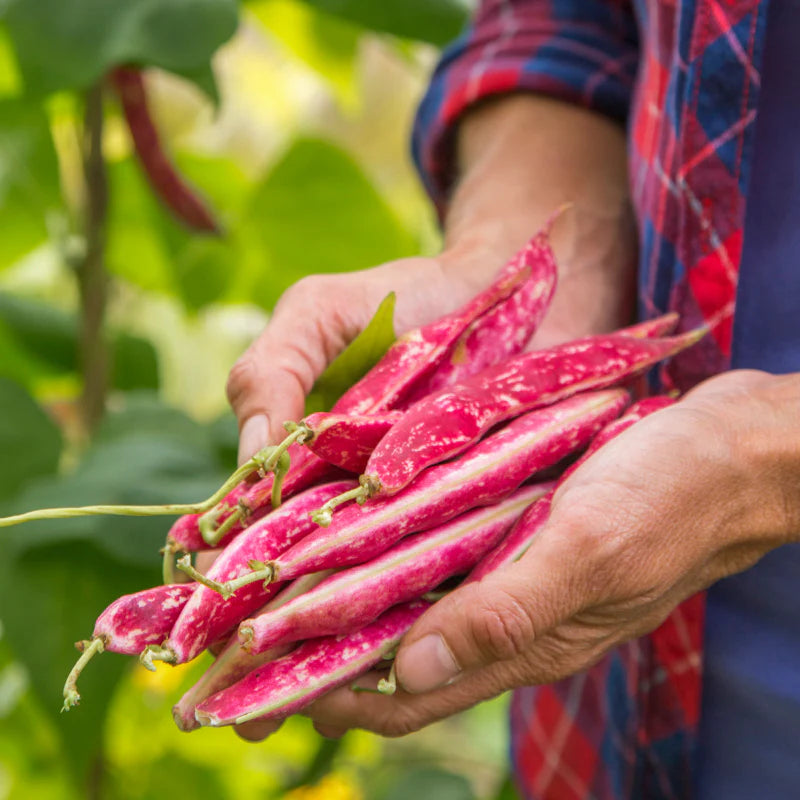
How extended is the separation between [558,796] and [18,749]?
20.4 inches

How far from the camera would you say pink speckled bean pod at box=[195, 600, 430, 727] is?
A: 1.23 ft

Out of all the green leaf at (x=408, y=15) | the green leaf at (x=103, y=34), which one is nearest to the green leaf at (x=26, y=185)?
the green leaf at (x=103, y=34)

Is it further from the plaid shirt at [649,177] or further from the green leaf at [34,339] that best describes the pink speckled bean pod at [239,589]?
the green leaf at [34,339]

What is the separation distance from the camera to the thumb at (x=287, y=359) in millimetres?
460

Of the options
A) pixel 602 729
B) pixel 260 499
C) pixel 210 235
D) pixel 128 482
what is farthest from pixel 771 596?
pixel 210 235

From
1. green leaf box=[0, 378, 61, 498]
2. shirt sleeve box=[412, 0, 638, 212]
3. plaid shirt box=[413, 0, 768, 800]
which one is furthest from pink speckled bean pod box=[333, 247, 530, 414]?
green leaf box=[0, 378, 61, 498]

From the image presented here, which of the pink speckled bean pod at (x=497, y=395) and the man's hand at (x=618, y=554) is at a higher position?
the pink speckled bean pod at (x=497, y=395)

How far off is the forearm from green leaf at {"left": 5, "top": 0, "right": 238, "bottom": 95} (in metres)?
0.20

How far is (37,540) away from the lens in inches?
24.7

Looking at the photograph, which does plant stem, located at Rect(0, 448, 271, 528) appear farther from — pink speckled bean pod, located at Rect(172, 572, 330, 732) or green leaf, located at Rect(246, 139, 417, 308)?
green leaf, located at Rect(246, 139, 417, 308)

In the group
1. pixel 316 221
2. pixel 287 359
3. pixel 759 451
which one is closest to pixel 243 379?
pixel 287 359

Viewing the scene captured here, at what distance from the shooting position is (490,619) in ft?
1.28

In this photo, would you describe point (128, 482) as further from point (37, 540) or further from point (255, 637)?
point (255, 637)

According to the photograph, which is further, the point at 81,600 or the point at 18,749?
the point at 18,749
